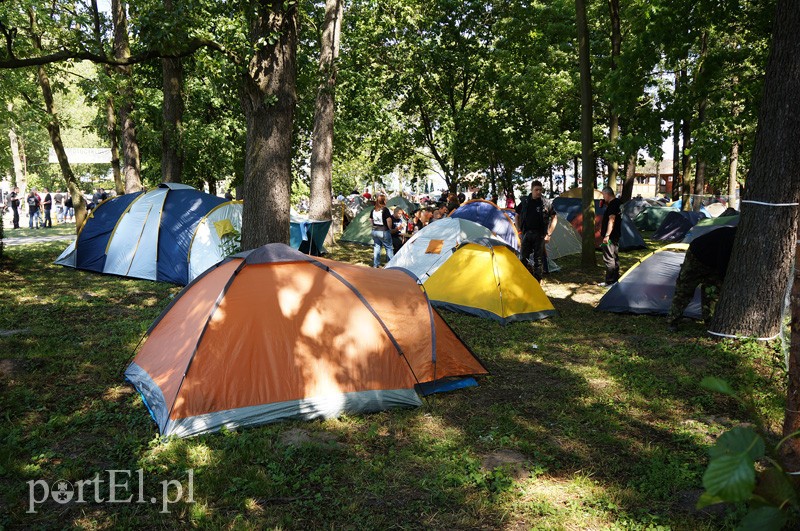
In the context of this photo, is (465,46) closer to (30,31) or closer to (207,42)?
(30,31)

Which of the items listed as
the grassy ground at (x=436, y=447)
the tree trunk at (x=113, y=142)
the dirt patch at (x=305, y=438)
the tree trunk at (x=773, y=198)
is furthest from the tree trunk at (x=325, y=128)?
the dirt patch at (x=305, y=438)

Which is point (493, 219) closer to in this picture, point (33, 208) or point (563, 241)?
point (563, 241)

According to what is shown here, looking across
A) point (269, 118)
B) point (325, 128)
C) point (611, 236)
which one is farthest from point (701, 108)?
point (269, 118)

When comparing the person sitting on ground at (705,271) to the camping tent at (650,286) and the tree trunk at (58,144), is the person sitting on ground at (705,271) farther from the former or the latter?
the tree trunk at (58,144)

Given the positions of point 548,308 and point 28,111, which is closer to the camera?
point 548,308

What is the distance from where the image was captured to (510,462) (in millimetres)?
4363

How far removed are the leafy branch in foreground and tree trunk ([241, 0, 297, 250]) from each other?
21.5 feet

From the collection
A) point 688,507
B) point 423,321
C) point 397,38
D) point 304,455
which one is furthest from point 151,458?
point 397,38

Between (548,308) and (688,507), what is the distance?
5.37 metres

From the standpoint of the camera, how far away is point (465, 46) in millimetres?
20500

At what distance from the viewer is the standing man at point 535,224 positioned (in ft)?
34.3

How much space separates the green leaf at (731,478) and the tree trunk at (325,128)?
44.1 ft

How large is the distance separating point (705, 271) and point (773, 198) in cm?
131

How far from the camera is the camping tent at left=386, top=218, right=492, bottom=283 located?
10.0 metres
